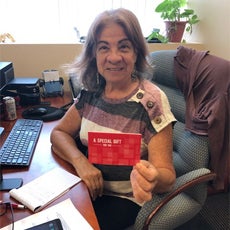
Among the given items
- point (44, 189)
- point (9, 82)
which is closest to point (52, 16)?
point (9, 82)

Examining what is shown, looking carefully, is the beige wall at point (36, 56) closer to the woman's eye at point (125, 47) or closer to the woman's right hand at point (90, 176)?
the woman's eye at point (125, 47)

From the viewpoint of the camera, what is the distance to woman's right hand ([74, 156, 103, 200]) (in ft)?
3.36

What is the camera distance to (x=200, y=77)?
1.31m

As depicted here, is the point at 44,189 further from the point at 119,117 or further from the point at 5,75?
the point at 5,75

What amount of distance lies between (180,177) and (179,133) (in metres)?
0.31

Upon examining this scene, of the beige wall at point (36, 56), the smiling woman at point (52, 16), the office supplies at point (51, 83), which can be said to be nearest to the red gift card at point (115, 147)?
the office supplies at point (51, 83)

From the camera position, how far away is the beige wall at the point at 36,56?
6.91ft

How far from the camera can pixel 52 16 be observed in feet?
7.47

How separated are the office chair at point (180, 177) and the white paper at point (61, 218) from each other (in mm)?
336

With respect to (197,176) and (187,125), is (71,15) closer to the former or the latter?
(187,125)

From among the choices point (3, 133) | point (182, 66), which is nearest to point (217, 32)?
point (182, 66)

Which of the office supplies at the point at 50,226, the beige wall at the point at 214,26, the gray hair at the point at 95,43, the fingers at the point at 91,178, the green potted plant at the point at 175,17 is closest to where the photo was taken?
the office supplies at the point at 50,226

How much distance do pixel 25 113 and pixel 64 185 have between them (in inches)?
33.0

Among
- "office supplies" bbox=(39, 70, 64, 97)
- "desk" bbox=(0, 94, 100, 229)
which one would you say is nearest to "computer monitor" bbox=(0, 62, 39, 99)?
"office supplies" bbox=(39, 70, 64, 97)
